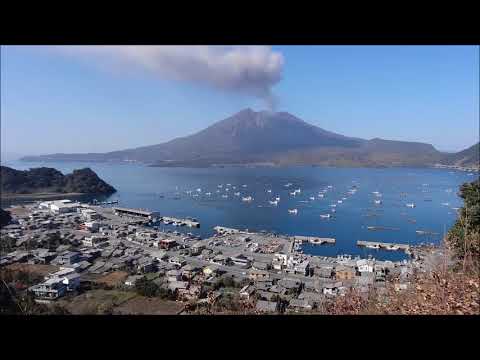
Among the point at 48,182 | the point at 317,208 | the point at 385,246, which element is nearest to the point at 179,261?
the point at 385,246

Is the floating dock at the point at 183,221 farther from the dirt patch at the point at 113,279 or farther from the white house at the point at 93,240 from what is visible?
the dirt patch at the point at 113,279

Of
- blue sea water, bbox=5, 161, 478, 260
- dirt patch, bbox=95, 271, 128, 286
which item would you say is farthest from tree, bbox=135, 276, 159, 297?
blue sea water, bbox=5, 161, 478, 260

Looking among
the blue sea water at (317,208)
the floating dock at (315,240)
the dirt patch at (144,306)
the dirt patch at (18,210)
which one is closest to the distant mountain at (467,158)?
the blue sea water at (317,208)

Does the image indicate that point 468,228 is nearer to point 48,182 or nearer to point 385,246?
point 385,246

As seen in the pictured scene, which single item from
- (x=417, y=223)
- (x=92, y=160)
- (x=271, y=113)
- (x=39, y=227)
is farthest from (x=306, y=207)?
(x=271, y=113)
